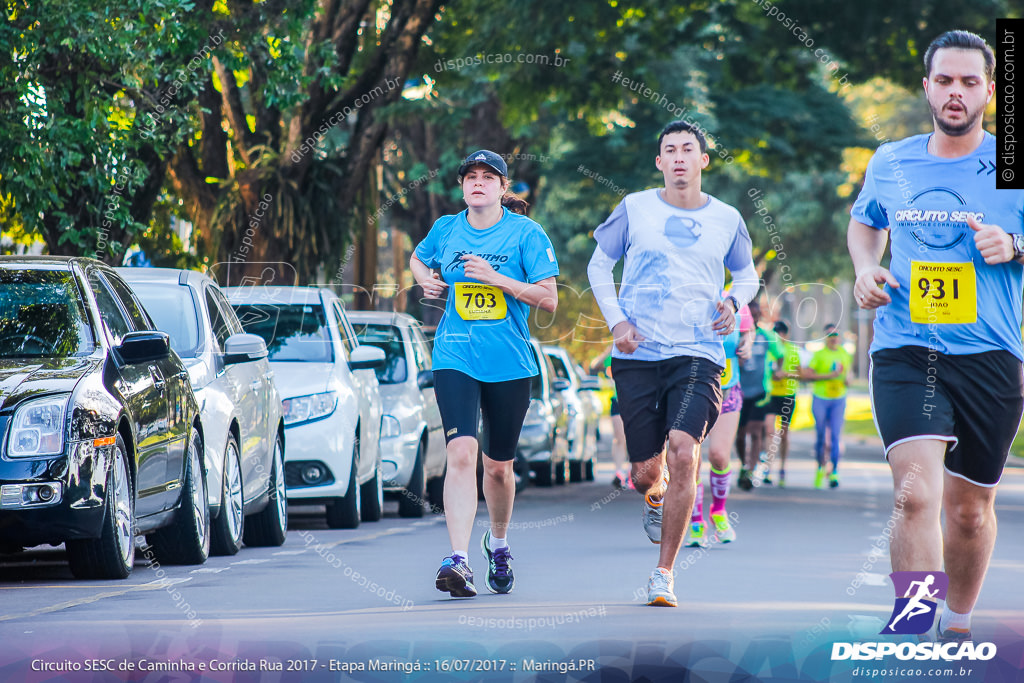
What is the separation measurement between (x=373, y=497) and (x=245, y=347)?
393 centimetres

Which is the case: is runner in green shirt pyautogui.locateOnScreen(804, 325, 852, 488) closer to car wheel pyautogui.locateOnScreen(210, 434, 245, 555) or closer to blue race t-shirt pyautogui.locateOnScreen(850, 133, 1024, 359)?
car wheel pyautogui.locateOnScreen(210, 434, 245, 555)

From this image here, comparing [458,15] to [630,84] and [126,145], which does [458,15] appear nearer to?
[630,84]

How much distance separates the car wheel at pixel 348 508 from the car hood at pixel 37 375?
4378 millimetres

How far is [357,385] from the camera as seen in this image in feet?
44.4

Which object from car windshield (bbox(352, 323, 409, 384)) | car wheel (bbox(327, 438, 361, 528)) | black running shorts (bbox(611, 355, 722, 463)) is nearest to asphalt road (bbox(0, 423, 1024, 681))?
car wheel (bbox(327, 438, 361, 528))

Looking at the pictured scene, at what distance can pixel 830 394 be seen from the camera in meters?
20.7

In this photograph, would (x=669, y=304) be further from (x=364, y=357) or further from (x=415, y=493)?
(x=415, y=493)

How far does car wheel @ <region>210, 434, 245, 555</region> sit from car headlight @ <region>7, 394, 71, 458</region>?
2293 mm

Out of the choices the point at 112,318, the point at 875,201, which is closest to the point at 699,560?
the point at 112,318

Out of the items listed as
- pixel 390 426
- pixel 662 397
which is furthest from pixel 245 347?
pixel 390 426

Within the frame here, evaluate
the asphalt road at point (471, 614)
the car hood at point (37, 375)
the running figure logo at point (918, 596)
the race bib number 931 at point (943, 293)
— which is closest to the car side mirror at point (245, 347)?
the asphalt road at point (471, 614)

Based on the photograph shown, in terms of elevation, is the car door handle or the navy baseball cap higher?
the navy baseball cap

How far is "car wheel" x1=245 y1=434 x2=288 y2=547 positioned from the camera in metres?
11.8

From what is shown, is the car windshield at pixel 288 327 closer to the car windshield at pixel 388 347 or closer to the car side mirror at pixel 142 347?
the car windshield at pixel 388 347
